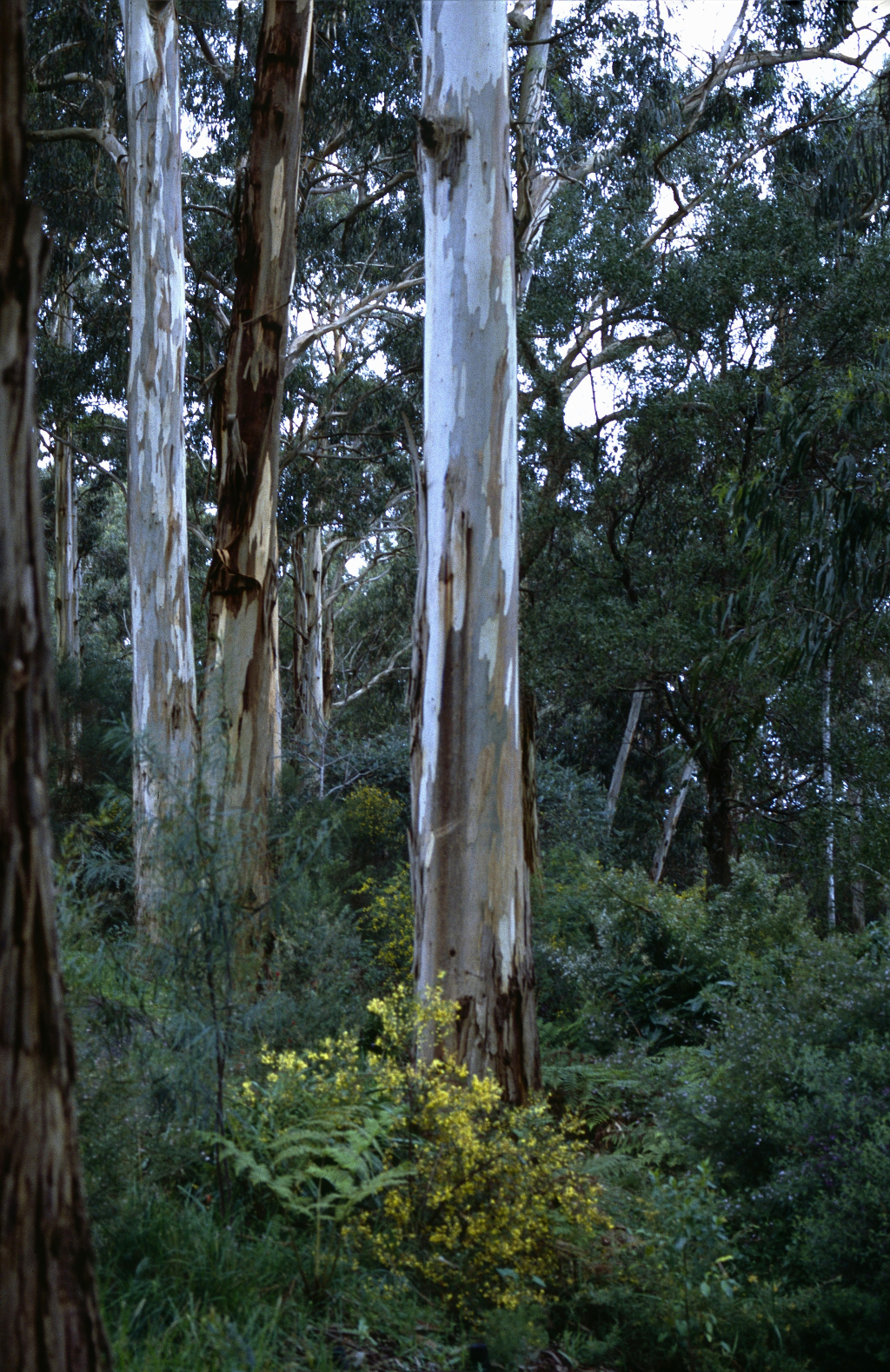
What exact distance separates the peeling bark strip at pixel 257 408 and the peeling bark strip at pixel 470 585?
101 inches

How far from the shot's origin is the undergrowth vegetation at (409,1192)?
8.93 ft

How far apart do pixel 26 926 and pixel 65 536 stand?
18589 millimetres

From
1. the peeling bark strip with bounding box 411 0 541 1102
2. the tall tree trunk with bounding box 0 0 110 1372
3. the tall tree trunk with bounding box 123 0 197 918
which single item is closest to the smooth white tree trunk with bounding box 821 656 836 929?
the tall tree trunk with bounding box 123 0 197 918

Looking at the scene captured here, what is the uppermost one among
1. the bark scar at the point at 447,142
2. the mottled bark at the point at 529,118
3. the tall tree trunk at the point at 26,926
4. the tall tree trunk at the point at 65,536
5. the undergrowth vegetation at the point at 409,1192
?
the mottled bark at the point at 529,118

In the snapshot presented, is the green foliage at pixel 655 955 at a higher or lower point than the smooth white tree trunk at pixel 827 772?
lower

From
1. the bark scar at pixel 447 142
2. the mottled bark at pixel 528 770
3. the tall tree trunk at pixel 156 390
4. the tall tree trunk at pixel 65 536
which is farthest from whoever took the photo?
the tall tree trunk at pixel 65 536

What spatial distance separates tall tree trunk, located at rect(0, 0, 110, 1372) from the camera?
1.37 m

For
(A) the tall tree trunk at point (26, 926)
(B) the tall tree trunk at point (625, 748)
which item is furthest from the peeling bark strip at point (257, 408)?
(B) the tall tree trunk at point (625, 748)

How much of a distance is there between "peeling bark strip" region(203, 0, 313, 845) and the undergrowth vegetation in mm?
3686

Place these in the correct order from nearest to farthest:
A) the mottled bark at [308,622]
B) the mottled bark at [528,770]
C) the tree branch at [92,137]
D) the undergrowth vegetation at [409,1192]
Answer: the undergrowth vegetation at [409,1192] → the mottled bark at [528,770] → the tree branch at [92,137] → the mottled bark at [308,622]

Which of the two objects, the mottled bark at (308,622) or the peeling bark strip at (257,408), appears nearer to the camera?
the peeling bark strip at (257,408)

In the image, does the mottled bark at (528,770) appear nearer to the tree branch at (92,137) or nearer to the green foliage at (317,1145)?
the green foliage at (317,1145)

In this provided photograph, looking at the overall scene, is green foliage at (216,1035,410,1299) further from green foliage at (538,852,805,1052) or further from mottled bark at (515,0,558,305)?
mottled bark at (515,0,558,305)

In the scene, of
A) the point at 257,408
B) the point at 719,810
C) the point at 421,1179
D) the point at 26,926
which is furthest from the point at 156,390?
the point at 26,926
